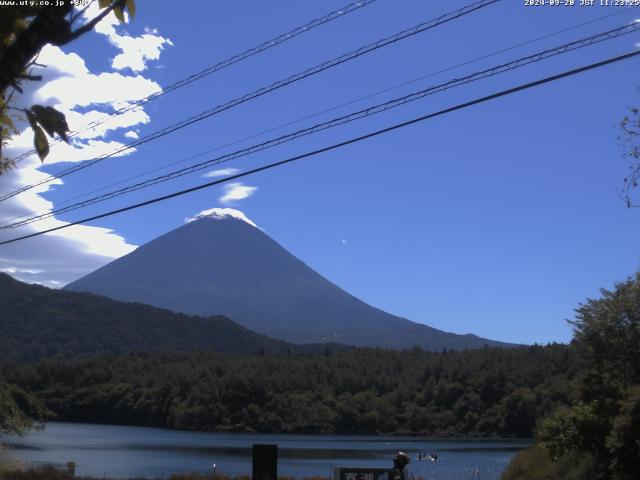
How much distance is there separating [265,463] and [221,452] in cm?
7891

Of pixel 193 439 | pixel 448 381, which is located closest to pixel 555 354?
pixel 448 381

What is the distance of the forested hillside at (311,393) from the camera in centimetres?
13238

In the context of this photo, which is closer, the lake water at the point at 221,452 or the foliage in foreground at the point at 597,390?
the foliage in foreground at the point at 597,390

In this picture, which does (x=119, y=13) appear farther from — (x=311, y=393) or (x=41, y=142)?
(x=311, y=393)

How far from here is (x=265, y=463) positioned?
50.0 ft

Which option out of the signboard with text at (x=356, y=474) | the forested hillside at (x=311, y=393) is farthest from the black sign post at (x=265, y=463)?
the forested hillside at (x=311, y=393)

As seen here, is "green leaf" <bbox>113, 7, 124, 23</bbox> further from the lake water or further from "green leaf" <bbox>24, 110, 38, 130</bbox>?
the lake water

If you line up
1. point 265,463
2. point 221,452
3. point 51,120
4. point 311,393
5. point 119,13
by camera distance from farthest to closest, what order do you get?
point 311,393
point 221,452
point 265,463
point 119,13
point 51,120

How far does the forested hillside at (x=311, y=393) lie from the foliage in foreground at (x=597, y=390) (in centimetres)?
10231

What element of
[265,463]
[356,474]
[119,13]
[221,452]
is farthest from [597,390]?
[221,452]

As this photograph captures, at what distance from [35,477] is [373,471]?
1329cm

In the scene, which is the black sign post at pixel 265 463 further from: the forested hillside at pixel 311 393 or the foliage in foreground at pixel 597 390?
the forested hillside at pixel 311 393

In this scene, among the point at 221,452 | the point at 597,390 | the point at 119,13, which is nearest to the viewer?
the point at 119,13

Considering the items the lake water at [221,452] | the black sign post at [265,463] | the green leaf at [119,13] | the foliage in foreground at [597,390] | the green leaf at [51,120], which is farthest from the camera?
the lake water at [221,452]
